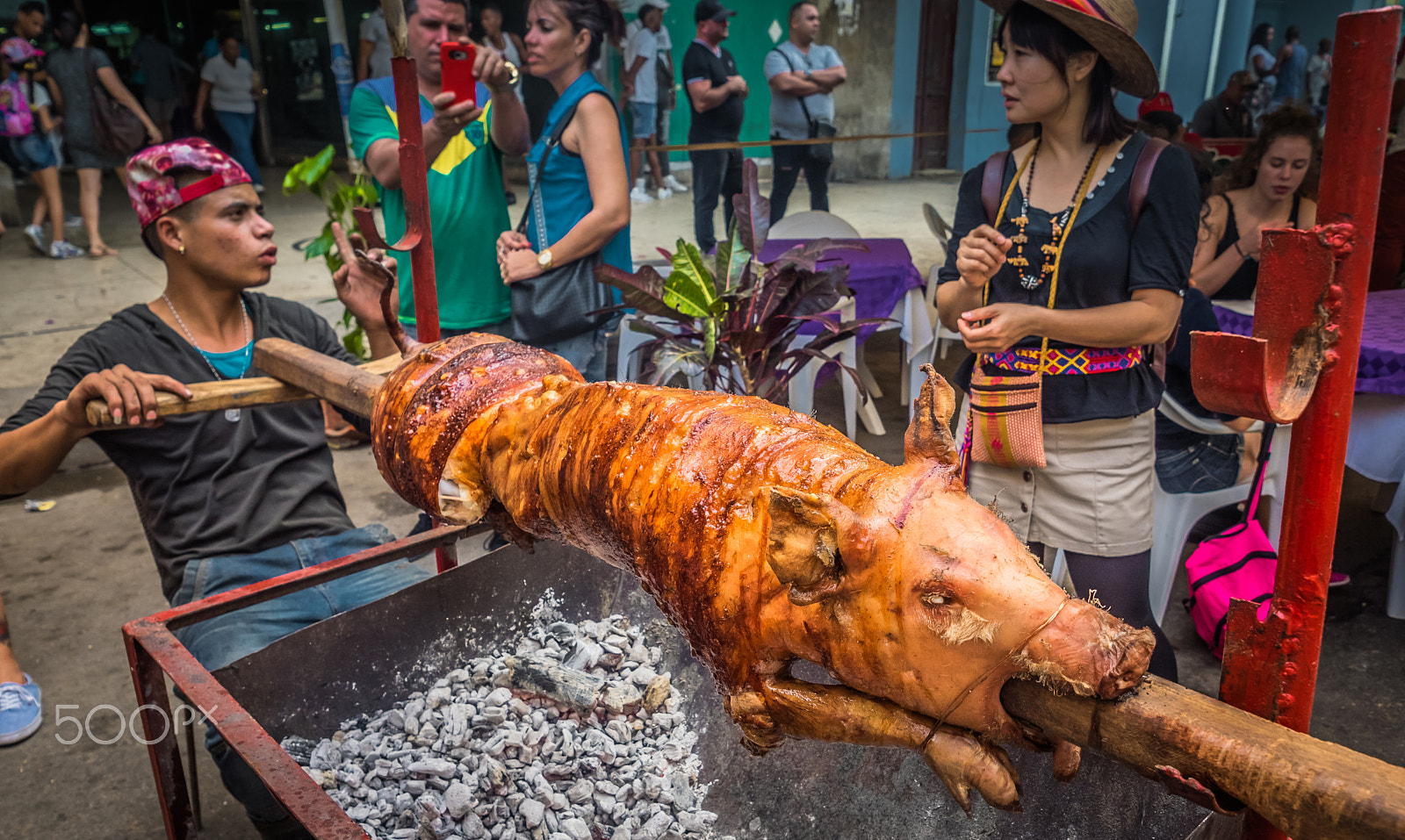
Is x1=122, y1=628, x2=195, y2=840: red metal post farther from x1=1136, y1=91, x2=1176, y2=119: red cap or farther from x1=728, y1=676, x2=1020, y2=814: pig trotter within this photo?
x1=1136, y1=91, x2=1176, y2=119: red cap

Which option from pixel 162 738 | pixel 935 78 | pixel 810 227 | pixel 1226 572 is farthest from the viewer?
pixel 935 78

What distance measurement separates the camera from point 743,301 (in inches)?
117

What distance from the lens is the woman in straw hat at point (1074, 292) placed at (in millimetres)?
1945

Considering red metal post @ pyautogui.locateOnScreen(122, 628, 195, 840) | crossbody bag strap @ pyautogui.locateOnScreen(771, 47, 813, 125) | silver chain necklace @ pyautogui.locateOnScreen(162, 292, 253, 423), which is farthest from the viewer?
crossbody bag strap @ pyautogui.locateOnScreen(771, 47, 813, 125)

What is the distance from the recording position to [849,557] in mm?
998

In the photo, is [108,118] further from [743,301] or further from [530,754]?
[530,754]

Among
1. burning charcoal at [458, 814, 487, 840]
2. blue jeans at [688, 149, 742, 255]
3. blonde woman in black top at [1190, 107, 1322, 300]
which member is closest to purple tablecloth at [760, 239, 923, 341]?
blonde woman in black top at [1190, 107, 1322, 300]

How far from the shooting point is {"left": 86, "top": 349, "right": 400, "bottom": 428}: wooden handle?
1.90 metres

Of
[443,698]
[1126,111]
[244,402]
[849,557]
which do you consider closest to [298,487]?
[244,402]

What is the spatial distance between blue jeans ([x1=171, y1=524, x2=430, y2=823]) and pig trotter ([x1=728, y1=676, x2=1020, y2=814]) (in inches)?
54.7

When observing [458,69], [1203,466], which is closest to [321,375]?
[458,69]

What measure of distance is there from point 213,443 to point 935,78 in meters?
6.58

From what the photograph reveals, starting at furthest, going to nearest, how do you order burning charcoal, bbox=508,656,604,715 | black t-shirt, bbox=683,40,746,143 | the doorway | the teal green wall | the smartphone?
the teal green wall → black t-shirt, bbox=683,40,746,143 → the doorway → the smartphone → burning charcoal, bbox=508,656,604,715

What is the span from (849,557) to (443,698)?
1.55 metres
